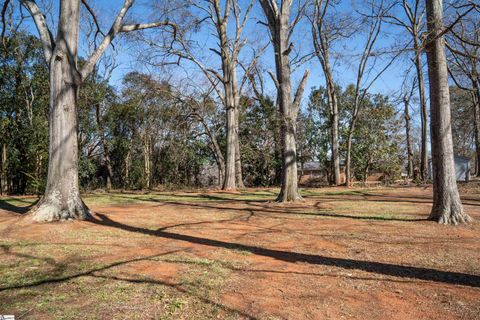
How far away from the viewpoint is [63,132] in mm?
7762

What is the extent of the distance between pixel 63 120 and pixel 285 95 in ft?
20.2

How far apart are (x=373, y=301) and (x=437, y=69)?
579 centimetres

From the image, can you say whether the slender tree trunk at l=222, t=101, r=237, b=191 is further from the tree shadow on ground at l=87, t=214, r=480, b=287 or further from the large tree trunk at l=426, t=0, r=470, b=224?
the tree shadow on ground at l=87, t=214, r=480, b=287

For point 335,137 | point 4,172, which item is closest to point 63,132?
point 4,172

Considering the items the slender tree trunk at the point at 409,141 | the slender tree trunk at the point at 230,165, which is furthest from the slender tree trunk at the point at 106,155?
the slender tree trunk at the point at 409,141

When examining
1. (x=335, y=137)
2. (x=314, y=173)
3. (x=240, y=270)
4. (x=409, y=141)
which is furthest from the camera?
(x=314, y=173)

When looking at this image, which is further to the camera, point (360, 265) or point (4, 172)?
point (4, 172)

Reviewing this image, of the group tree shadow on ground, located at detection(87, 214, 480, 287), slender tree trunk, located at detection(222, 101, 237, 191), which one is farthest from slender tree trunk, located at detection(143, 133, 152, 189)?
tree shadow on ground, located at detection(87, 214, 480, 287)

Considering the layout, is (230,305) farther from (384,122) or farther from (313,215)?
(384,122)

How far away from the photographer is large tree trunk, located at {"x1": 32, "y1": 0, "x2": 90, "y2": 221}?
7520mm

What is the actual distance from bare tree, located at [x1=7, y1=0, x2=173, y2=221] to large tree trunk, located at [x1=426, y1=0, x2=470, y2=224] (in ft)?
23.5

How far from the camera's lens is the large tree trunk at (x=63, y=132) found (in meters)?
7.52

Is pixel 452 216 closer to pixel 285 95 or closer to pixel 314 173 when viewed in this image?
pixel 285 95

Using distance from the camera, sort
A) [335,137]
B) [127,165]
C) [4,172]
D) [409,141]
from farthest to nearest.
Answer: [409,141] < [127,165] < [335,137] < [4,172]
